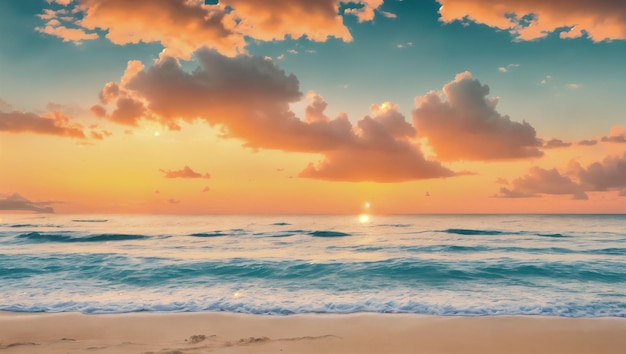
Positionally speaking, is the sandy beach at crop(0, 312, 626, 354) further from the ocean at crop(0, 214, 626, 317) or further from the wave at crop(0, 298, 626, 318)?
the ocean at crop(0, 214, 626, 317)

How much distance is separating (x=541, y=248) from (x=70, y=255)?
30004 mm

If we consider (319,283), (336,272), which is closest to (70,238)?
(336,272)

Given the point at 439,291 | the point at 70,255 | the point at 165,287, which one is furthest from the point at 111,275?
the point at 439,291

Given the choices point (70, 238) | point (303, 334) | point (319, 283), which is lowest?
point (70, 238)

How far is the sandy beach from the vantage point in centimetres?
783

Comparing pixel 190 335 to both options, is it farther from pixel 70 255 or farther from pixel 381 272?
pixel 70 255

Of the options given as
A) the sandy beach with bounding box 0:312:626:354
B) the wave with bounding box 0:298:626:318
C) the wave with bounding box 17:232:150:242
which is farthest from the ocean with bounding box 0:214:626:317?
the wave with bounding box 17:232:150:242

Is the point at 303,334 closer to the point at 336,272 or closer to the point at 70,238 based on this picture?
the point at 336,272

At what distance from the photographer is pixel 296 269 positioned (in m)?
17.9

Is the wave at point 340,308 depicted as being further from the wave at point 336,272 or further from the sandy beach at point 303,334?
the wave at point 336,272

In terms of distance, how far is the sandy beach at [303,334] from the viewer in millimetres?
7832

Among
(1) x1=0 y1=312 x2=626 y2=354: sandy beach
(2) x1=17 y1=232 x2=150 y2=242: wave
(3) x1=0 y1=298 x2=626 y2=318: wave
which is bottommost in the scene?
(2) x1=17 y1=232 x2=150 y2=242: wave

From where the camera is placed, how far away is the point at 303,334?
8641 millimetres

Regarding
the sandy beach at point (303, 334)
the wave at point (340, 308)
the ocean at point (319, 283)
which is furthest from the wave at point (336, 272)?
the sandy beach at point (303, 334)
